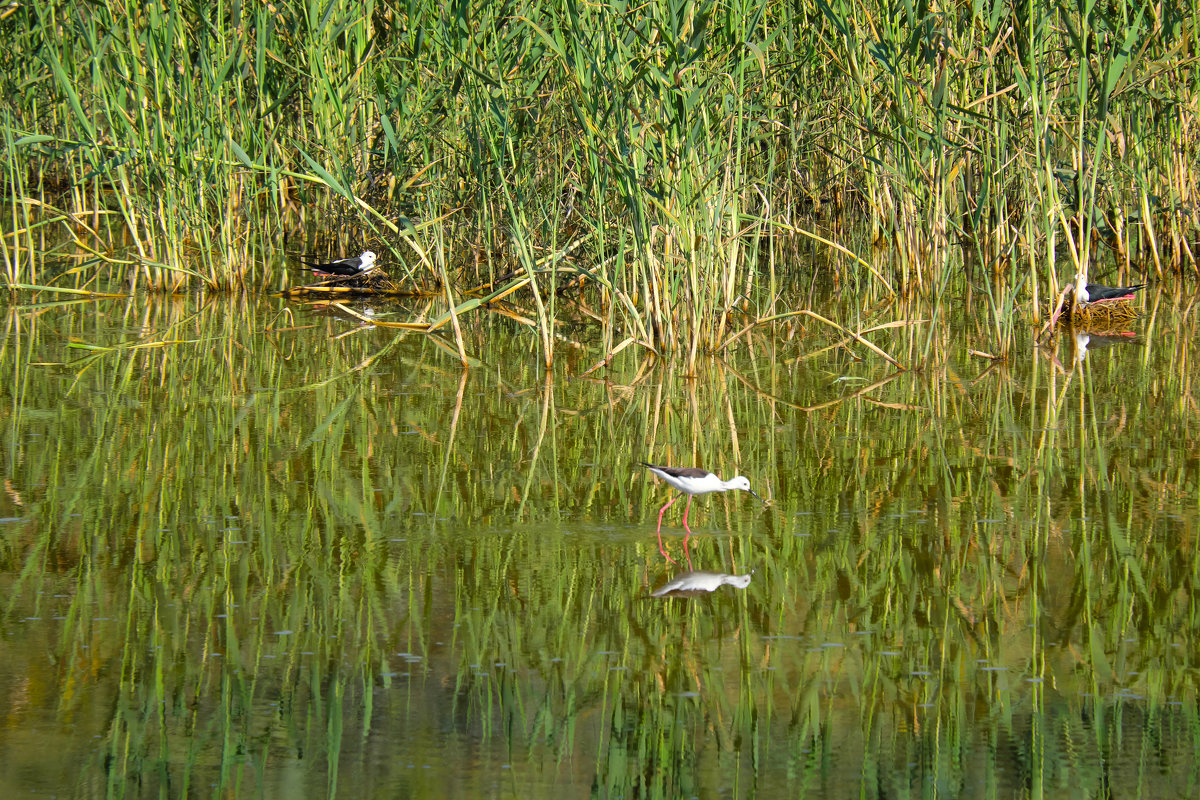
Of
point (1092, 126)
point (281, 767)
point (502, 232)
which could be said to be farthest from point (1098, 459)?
point (502, 232)

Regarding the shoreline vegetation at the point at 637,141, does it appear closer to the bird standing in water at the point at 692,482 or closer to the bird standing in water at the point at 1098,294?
the bird standing in water at the point at 1098,294

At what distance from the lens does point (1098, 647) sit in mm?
3170

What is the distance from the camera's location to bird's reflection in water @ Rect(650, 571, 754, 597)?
3.55m

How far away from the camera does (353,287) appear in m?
9.63

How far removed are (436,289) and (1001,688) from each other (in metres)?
6.97

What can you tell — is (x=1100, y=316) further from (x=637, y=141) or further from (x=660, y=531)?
(x=660, y=531)

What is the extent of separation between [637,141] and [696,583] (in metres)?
2.96

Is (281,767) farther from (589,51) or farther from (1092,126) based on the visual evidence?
(1092,126)

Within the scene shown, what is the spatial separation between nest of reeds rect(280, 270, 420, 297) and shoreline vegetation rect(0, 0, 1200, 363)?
0.17 m

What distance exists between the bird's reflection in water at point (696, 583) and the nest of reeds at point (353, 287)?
226 inches

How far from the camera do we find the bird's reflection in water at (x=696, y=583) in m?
3.55

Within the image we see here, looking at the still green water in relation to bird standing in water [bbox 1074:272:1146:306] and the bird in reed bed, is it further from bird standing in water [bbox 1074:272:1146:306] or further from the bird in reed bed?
the bird in reed bed

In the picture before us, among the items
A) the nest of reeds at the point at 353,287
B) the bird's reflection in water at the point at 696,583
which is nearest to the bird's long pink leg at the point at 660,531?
the bird's reflection in water at the point at 696,583

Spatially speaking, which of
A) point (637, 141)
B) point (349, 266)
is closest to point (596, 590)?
point (637, 141)
